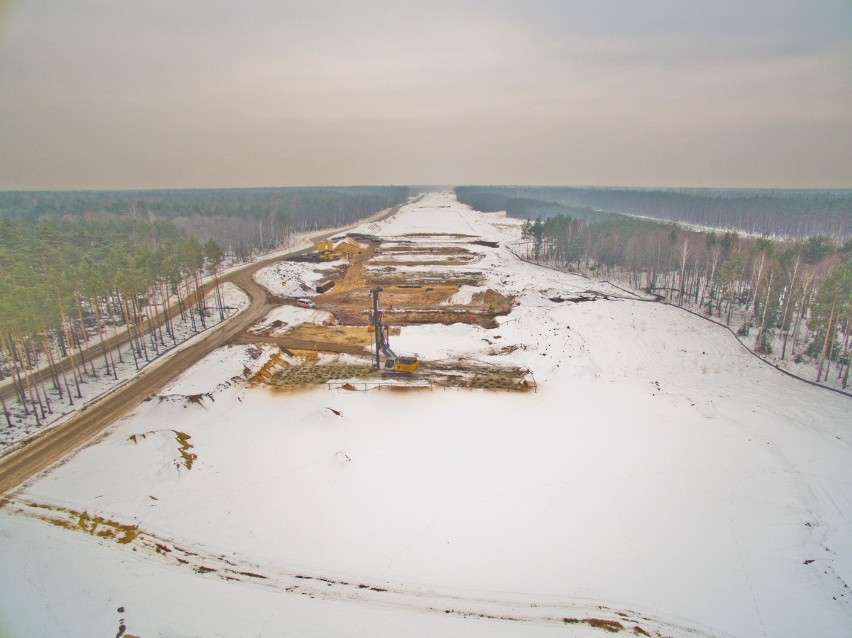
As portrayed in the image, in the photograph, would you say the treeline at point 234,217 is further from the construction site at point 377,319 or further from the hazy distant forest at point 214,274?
the construction site at point 377,319

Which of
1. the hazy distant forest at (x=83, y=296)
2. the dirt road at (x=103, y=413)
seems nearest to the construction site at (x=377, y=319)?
the dirt road at (x=103, y=413)

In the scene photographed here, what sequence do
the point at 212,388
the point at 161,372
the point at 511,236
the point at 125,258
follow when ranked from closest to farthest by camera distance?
the point at 212,388 < the point at 161,372 < the point at 125,258 < the point at 511,236

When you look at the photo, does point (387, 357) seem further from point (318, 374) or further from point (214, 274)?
point (214, 274)

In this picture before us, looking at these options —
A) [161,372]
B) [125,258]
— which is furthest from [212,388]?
[125,258]

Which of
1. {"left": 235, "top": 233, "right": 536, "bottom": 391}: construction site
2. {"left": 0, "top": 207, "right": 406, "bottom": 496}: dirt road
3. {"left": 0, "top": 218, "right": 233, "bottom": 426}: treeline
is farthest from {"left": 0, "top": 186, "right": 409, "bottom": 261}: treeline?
{"left": 0, "top": 207, "right": 406, "bottom": 496}: dirt road

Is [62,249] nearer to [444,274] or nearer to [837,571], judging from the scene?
[444,274]

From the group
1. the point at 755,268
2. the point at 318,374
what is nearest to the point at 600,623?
the point at 318,374
